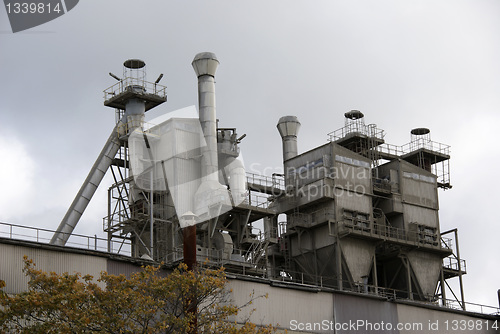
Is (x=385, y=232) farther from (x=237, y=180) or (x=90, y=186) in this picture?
(x=90, y=186)

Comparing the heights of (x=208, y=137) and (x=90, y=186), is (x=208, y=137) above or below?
above

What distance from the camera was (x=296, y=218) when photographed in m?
60.4

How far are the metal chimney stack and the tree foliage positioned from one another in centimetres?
3047

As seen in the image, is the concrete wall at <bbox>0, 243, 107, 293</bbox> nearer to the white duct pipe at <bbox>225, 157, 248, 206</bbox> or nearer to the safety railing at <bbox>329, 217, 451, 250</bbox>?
the white duct pipe at <bbox>225, 157, 248, 206</bbox>

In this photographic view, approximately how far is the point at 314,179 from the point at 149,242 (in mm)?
12118

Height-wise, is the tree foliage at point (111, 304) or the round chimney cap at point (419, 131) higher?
the round chimney cap at point (419, 131)

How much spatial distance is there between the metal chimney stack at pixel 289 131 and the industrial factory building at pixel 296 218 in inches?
2.7

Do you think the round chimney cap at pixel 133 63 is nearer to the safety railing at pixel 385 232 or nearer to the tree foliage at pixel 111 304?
the safety railing at pixel 385 232

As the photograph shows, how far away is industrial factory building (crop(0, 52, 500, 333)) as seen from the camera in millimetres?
51738

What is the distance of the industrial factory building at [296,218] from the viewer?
170ft

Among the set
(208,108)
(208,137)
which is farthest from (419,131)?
(208,137)

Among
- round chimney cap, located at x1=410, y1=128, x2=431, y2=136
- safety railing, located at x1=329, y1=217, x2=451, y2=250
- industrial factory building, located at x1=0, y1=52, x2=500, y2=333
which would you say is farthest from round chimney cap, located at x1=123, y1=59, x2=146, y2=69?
round chimney cap, located at x1=410, y1=128, x2=431, y2=136

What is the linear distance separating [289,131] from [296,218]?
7925 mm

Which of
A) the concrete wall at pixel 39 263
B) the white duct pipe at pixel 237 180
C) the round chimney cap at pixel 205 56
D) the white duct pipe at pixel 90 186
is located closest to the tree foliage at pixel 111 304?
the concrete wall at pixel 39 263
